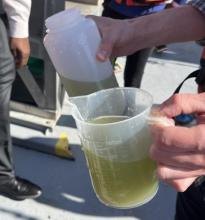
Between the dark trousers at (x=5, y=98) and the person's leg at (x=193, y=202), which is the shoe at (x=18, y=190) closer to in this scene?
the dark trousers at (x=5, y=98)

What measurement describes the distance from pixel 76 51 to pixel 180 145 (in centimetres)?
40

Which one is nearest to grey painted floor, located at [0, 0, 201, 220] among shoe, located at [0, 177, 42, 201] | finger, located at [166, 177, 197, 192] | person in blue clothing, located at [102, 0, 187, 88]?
shoe, located at [0, 177, 42, 201]

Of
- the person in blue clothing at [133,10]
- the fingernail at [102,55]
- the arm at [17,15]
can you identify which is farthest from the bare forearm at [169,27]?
the person in blue clothing at [133,10]

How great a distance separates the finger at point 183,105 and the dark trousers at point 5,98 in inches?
52.8

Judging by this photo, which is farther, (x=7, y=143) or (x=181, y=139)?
(x=7, y=143)

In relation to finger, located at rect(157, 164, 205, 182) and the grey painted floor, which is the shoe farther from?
finger, located at rect(157, 164, 205, 182)

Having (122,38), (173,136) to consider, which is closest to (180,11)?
(122,38)

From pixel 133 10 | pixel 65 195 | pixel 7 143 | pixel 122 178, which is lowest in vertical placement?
pixel 65 195

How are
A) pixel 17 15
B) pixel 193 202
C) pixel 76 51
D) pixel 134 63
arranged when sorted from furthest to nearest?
1. pixel 134 63
2. pixel 17 15
3. pixel 193 202
4. pixel 76 51

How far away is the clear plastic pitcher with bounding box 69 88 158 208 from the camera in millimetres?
846

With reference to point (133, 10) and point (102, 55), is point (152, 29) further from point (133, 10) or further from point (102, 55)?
point (133, 10)

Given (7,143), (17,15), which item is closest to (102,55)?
(17,15)

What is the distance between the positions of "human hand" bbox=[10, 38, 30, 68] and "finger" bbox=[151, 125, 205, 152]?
4.77ft

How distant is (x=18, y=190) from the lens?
87.5 inches
